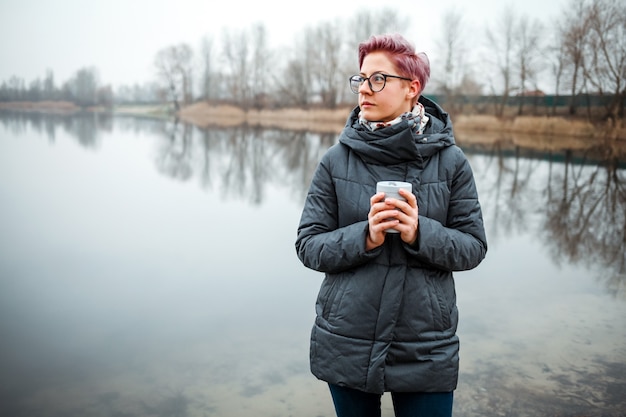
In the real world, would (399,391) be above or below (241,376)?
above

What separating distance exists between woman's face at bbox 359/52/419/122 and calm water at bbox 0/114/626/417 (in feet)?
6.46

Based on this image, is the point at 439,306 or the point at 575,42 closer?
the point at 439,306

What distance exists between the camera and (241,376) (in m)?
3.56

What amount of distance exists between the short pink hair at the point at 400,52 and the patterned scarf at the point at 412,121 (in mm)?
107

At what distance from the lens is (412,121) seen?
6.01 ft

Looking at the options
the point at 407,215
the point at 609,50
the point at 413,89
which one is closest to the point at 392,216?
the point at 407,215

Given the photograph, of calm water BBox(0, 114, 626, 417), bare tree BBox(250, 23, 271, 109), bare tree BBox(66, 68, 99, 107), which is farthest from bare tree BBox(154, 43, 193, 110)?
calm water BBox(0, 114, 626, 417)

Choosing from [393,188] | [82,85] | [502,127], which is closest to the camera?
[393,188]

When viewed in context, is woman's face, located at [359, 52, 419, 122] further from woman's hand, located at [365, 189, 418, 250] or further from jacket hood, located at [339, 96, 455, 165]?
woman's hand, located at [365, 189, 418, 250]

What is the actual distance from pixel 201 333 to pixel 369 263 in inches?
108

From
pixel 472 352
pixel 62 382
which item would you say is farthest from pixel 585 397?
pixel 62 382

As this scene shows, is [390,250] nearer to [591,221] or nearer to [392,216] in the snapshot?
[392,216]

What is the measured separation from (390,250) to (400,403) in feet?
1.69

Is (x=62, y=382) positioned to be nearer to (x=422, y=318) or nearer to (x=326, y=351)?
(x=326, y=351)
